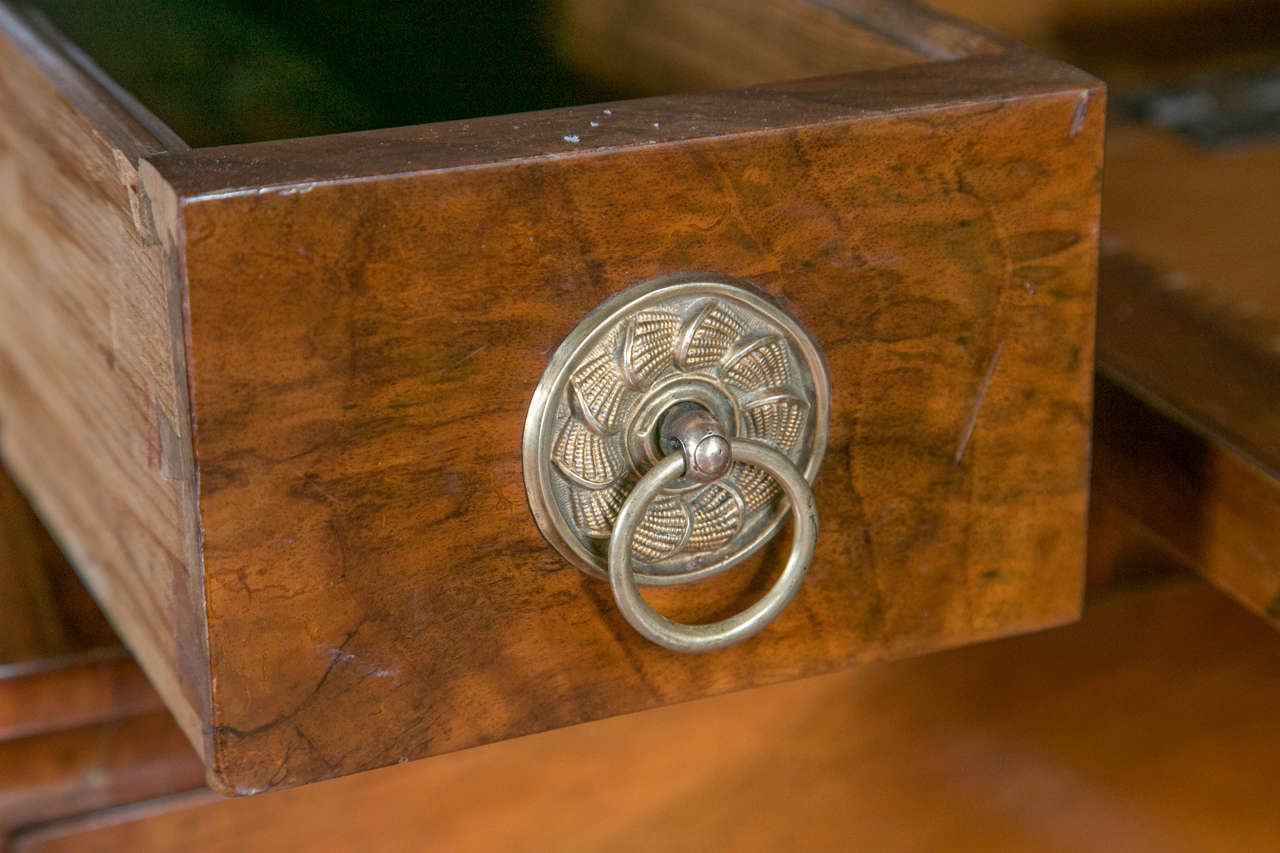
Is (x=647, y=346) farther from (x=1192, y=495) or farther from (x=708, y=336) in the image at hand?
(x=1192, y=495)

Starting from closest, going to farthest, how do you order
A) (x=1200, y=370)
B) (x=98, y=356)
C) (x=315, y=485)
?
1. (x=315, y=485)
2. (x=98, y=356)
3. (x=1200, y=370)

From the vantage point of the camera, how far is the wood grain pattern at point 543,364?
1.37 feet

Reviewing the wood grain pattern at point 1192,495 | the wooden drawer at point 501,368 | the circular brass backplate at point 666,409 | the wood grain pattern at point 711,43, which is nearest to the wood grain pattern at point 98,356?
the wooden drawer at point 501,368

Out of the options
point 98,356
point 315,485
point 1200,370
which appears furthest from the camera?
point 1200,370

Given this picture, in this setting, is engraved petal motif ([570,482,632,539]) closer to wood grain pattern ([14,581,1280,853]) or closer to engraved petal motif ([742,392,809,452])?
engraved petal motif ([742,392,809,452])

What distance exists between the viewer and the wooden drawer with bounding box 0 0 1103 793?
1.37ft

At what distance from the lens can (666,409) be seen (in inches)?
18.2

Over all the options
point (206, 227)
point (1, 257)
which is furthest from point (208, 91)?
point (206, 227)

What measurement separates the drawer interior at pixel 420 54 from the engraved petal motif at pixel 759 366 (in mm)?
187

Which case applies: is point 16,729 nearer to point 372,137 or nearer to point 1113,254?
point 372,137

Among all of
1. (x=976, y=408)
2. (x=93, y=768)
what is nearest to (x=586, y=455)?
(x=976, y=408)

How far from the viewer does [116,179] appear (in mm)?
466

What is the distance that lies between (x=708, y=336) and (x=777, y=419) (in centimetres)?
4

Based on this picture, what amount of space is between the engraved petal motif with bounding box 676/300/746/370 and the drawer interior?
0.64ft
